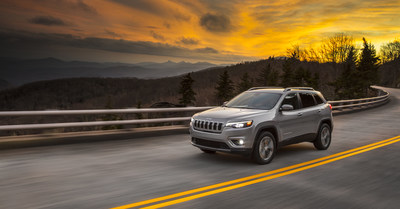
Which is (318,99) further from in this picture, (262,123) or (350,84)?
(350,84)

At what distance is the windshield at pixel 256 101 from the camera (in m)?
8.23

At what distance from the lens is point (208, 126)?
7.46 metres

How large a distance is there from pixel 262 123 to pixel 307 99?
2.44m

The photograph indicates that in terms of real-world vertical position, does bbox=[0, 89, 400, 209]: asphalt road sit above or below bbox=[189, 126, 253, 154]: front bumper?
below

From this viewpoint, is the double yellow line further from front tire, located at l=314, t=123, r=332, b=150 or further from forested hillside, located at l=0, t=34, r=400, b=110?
forested hillside, located at l=0, t=34, r=400, b=110

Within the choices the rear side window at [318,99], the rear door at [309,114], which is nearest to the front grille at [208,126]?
the rear door at [309,114]

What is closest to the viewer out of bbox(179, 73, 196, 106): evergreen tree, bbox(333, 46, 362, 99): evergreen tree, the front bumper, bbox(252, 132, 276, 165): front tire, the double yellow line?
the double yellow line

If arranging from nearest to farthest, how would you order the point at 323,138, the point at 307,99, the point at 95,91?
the point at 307,99, the point at 323,138, the point at 95,91

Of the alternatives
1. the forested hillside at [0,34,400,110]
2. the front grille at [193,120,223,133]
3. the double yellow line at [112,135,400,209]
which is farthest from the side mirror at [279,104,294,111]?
the forested hillside at [0,34,400,110]

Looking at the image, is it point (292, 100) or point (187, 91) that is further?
point (187, 91)

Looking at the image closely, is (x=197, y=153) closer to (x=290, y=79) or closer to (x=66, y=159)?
(x=66, y=159)

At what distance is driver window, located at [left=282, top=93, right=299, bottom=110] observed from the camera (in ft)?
27.9

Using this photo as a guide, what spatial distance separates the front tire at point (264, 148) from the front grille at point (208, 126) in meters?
0.89

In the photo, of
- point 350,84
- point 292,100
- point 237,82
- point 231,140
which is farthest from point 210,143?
point 237,82
